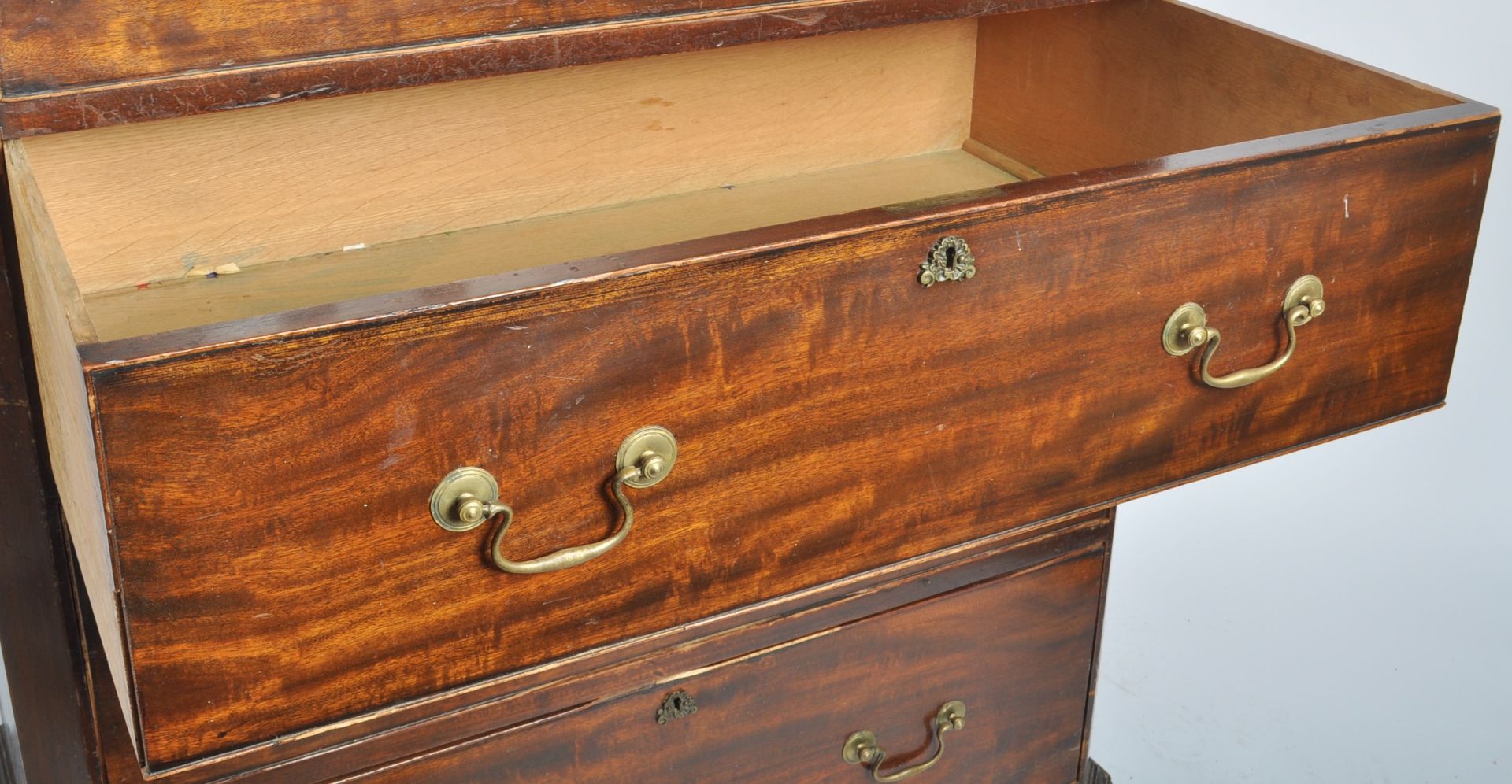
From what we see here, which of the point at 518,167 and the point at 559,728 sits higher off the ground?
the point at 518,167

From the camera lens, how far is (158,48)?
1023 mm

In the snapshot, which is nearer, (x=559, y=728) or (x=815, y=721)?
(x=559, y=728)

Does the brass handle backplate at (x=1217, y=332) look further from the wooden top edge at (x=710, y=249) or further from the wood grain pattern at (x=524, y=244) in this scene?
the wood grain pattern at (x=524, y=244)

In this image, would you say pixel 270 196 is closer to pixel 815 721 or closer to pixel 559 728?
pixel 559 728

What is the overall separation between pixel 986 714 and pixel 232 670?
73 centimetres

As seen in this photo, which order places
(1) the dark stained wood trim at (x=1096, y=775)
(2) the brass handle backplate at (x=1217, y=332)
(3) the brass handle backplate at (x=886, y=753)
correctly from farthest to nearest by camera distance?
(1) the dark stained wood trim at (x=1096, y=775), (3) the brass handle backplate at (x=886, y=753), (2) the brass handle backplate at (x=1217, y=332)

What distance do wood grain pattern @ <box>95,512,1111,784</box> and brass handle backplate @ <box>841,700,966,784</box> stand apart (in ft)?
0.38

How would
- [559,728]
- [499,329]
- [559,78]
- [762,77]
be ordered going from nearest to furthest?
[499,329] < [559,728] < [559,78] < [762,77]

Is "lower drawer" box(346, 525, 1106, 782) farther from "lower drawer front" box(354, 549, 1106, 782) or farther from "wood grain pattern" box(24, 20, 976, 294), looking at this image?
"wood grain pattern" box(24, 20, 976, 294)

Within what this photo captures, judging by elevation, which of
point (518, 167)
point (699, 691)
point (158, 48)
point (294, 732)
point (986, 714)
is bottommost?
point (986, 714)

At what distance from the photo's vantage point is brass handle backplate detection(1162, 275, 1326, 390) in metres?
1.09

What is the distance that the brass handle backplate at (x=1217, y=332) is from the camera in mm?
1089

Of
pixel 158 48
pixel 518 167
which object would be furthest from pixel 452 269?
pixel 158 48

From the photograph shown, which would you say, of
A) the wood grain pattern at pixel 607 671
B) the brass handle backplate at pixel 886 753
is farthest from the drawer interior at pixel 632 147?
the brass handle backplate at pixel 886 753
